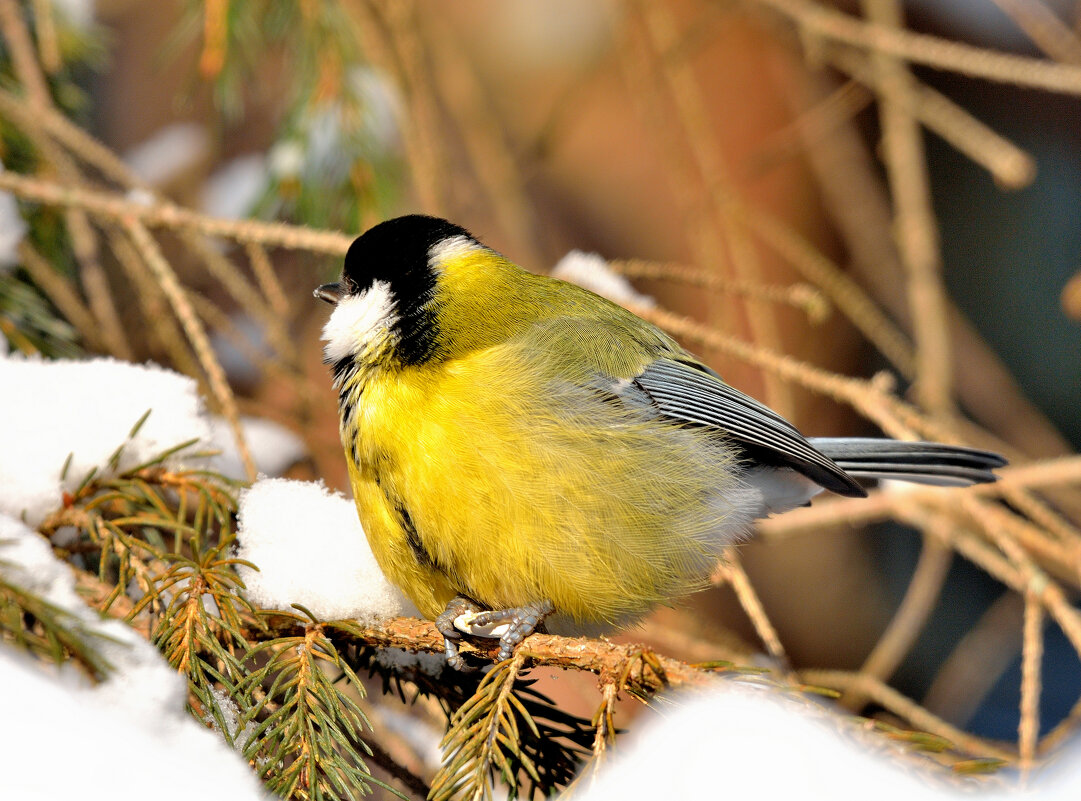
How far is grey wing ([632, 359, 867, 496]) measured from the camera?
1.89 metres

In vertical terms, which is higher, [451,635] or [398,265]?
[398,265]

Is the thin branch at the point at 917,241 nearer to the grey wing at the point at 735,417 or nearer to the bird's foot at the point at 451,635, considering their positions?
the grey wing at the point at 735,417

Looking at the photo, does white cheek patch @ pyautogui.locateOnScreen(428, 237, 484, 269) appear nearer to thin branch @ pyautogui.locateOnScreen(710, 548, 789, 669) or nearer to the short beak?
the short beak

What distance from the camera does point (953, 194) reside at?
510 centimetres

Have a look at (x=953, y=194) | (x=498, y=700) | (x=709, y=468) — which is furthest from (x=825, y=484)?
(x=953, y=194)

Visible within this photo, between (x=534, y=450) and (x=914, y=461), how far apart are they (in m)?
0.99

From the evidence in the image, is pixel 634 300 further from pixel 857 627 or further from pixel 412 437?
pixel 857 627

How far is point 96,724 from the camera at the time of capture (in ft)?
2.51

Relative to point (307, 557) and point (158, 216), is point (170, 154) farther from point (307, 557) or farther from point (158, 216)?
point (307, 557)

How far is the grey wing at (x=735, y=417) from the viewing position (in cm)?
189

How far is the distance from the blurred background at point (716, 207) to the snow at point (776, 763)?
1.66 ft

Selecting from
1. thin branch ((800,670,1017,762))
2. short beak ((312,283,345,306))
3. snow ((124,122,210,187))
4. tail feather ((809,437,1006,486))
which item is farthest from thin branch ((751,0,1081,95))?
snow ((124,122,210,187))

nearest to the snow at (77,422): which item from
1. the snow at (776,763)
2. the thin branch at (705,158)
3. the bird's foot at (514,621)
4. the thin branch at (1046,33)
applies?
the bird's foot at (514,621)

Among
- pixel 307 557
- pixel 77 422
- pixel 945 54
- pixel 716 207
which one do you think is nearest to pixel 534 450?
pixel 307 557
